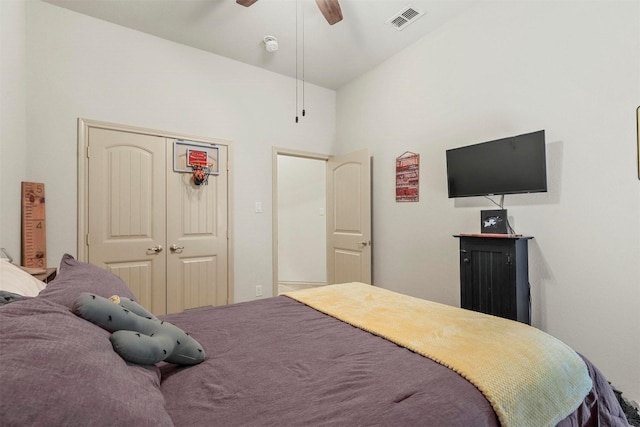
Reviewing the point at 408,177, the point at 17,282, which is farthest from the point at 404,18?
the point at 17,282

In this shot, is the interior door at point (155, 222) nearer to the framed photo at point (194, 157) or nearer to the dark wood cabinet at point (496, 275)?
the framed photo at point (194, 157)

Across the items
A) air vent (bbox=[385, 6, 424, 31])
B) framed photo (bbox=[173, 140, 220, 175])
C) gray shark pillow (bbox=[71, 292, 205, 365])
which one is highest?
air vent (bbox=[385, 6, 424, 31])

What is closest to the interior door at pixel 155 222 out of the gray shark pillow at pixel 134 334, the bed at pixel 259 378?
the bed at pixel 259 378

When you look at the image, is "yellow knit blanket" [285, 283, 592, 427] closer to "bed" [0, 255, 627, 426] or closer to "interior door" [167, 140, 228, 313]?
A: "bed" [0, 255, 627, 426]

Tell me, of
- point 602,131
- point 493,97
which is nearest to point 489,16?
point 493,97

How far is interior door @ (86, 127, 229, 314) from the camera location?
2.88 meters

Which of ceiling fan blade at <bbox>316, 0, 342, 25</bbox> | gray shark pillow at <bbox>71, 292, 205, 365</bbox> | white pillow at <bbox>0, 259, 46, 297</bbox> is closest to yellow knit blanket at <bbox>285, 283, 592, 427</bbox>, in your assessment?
gray shark pillow at <bbox>71, 292, 205, 365</bbox>

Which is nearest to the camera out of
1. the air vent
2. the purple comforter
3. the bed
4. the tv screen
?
the bed

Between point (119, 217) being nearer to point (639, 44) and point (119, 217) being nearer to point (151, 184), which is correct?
point (151, 184)

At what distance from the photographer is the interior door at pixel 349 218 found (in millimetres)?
3678

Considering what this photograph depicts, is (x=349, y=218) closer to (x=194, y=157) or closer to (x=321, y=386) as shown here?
(x=194, y=157)

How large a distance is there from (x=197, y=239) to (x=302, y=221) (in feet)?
7.64

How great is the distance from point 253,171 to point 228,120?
2.12 ft

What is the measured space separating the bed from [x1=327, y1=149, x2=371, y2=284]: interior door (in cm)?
210
